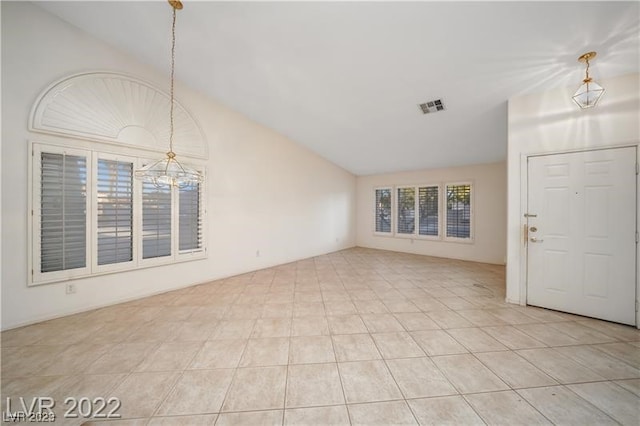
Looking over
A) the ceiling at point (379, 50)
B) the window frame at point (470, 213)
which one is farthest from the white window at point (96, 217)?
the window frame at point (470, 213)

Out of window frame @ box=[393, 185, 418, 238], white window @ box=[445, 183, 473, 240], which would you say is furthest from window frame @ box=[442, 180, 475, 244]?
window frame @ box=[393, 185, 418, 238]

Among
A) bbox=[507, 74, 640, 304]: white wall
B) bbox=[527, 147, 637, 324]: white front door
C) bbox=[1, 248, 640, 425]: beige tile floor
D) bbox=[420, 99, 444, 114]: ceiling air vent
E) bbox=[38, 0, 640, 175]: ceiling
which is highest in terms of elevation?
bbox=[38, 0, 640, 175]: ceiling

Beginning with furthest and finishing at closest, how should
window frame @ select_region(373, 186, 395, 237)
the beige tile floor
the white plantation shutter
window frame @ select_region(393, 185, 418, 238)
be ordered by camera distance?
window frame @ select_region(373, 186, 395, 237) → window frame @ select_region(393, 185, 418, 238) → the white plantation shutter → the beige tile floor

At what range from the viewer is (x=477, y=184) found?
5.93 meters

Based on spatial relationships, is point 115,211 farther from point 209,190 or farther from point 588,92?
point 588,92

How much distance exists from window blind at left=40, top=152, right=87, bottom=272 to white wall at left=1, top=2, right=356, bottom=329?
0.16 m

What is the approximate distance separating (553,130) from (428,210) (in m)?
3.91

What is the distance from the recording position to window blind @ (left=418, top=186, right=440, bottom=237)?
21.9ft

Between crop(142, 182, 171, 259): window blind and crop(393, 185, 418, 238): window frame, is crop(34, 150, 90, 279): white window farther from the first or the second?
crop(393, 185, 418, 238): window frame

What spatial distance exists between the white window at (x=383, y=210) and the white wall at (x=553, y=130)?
4281 mm

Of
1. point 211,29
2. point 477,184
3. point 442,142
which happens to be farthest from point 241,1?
point 477,184

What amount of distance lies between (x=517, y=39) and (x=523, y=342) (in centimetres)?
319

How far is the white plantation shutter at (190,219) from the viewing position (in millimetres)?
3861

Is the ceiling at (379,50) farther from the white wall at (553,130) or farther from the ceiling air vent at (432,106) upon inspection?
the white wall at (553,130)
